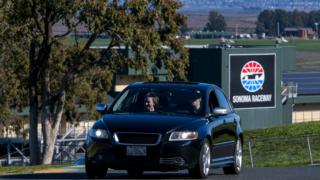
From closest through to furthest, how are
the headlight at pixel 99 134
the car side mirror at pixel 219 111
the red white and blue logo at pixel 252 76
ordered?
the headlight at pixel 99 134, the car side mirror at pixel 219 111, the red white and blue logo at pixel 252 76

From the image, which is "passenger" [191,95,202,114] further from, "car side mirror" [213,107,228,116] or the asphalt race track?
the asphalt race track

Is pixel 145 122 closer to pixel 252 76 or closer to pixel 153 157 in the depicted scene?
pixel 153 157

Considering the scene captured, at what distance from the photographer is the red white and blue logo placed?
61219mm

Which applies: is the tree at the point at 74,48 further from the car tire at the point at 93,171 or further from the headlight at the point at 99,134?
the headlight at the point at 99,134

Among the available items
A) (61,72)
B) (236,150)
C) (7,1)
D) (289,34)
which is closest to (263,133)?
(61,72)

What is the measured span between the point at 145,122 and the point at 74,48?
2423 cm

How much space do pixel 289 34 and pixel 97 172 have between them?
5282 inches

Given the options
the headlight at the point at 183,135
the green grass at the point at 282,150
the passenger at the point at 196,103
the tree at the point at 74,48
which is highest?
the passenger at the point at 196,103

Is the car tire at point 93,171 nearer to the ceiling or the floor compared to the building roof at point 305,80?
nearer to the ceiling

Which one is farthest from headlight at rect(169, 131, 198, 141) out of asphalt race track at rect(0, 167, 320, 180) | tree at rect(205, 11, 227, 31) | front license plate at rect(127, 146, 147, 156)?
tree at rect(205, 11, 227, 31)

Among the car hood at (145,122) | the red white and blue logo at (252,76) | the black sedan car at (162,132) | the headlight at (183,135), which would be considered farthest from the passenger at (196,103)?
the red white and blue logo at (252,76)

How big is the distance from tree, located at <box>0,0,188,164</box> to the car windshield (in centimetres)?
1825

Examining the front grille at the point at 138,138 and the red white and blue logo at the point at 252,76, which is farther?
the red white and blue logo at the point at 252,76

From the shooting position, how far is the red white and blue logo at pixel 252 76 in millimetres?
61219
